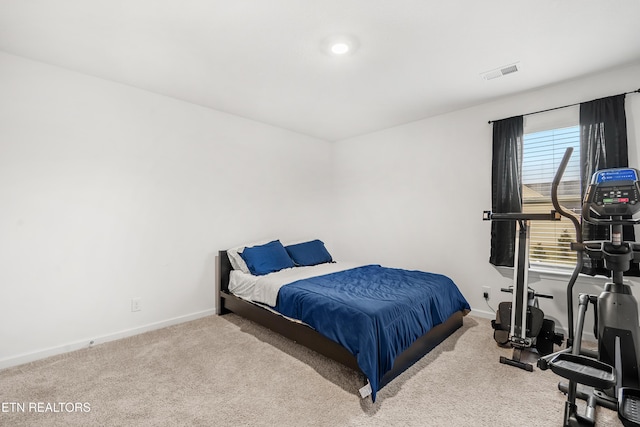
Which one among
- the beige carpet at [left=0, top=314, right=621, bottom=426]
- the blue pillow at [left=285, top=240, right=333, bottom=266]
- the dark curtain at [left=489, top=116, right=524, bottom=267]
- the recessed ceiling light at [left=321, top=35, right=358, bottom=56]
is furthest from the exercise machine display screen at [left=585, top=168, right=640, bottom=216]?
the blue pillow at [left=285, top=240, right=333, bottom=266]

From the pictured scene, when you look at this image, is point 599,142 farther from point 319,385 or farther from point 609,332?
point 319,385

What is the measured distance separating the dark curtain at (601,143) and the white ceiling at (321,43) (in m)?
0.36

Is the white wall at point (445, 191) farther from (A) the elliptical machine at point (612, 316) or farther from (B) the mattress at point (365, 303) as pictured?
(A) the elliptical machine at point (612, 316)

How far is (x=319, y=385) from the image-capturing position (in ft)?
7.01

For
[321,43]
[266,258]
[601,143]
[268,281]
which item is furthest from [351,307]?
[601,143]

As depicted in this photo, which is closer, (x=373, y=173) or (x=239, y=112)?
(x=239, y=112)

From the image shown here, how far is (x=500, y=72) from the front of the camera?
Result: 8.96 feet

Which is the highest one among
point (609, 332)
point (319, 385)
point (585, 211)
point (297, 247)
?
point (585, 211)

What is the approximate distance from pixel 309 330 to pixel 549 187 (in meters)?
2.84

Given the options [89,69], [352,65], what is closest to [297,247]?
[352,65]

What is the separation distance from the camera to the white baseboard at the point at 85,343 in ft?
7.93

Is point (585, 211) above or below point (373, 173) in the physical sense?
below

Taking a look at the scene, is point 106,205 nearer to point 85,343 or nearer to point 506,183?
point 85,343

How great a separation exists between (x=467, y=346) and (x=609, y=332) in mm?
1086
